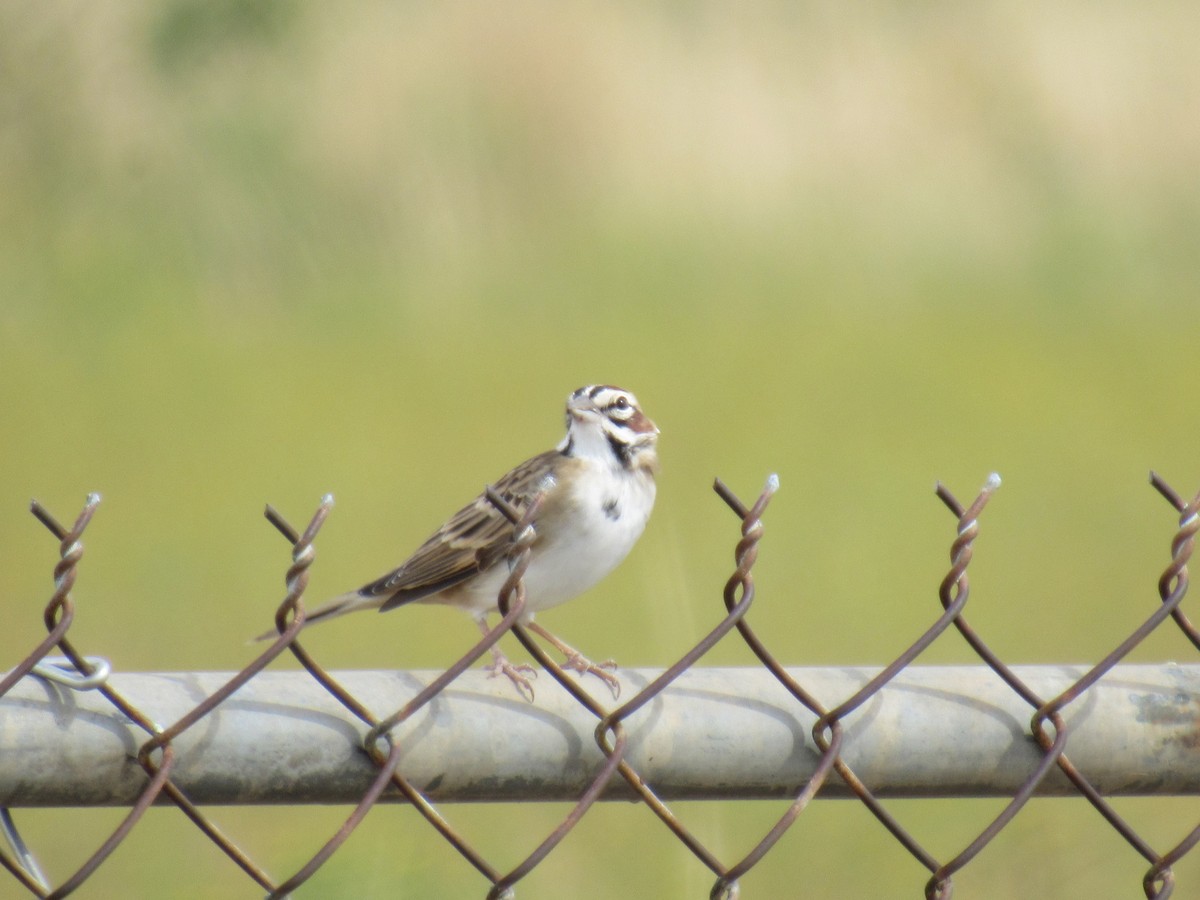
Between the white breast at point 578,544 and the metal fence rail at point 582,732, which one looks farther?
the white breast at point 578,544

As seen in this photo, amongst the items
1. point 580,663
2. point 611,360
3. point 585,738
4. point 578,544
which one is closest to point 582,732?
point 585,738

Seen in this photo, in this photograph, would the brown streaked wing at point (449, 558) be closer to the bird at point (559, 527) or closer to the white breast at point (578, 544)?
the bird at point (559, 527)

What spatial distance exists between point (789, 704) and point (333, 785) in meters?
0.33

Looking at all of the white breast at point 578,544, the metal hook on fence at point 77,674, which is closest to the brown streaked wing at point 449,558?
the white breast at point 578,544

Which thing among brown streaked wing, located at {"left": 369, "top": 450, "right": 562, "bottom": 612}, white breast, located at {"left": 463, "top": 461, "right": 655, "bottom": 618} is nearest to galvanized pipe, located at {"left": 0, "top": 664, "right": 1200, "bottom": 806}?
brown streaked wing, located at {"left": 369, "top": 450, "right": 562, "bottom": 612}

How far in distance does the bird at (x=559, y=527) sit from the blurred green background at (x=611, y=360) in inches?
6.7

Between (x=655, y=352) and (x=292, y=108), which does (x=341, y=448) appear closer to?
(x=655, y=352)

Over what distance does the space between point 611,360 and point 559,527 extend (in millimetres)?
2636

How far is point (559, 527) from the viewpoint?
7.08 feet

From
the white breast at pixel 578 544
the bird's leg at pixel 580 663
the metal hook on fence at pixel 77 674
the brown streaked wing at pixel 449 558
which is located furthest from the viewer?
the white breast at pixel 578 544

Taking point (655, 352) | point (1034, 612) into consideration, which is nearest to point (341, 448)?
point (655, 352)

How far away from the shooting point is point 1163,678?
4.01ft

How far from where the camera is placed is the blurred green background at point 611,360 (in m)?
1.30

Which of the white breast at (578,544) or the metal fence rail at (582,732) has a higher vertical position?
the metal fence rail at (582,732)
